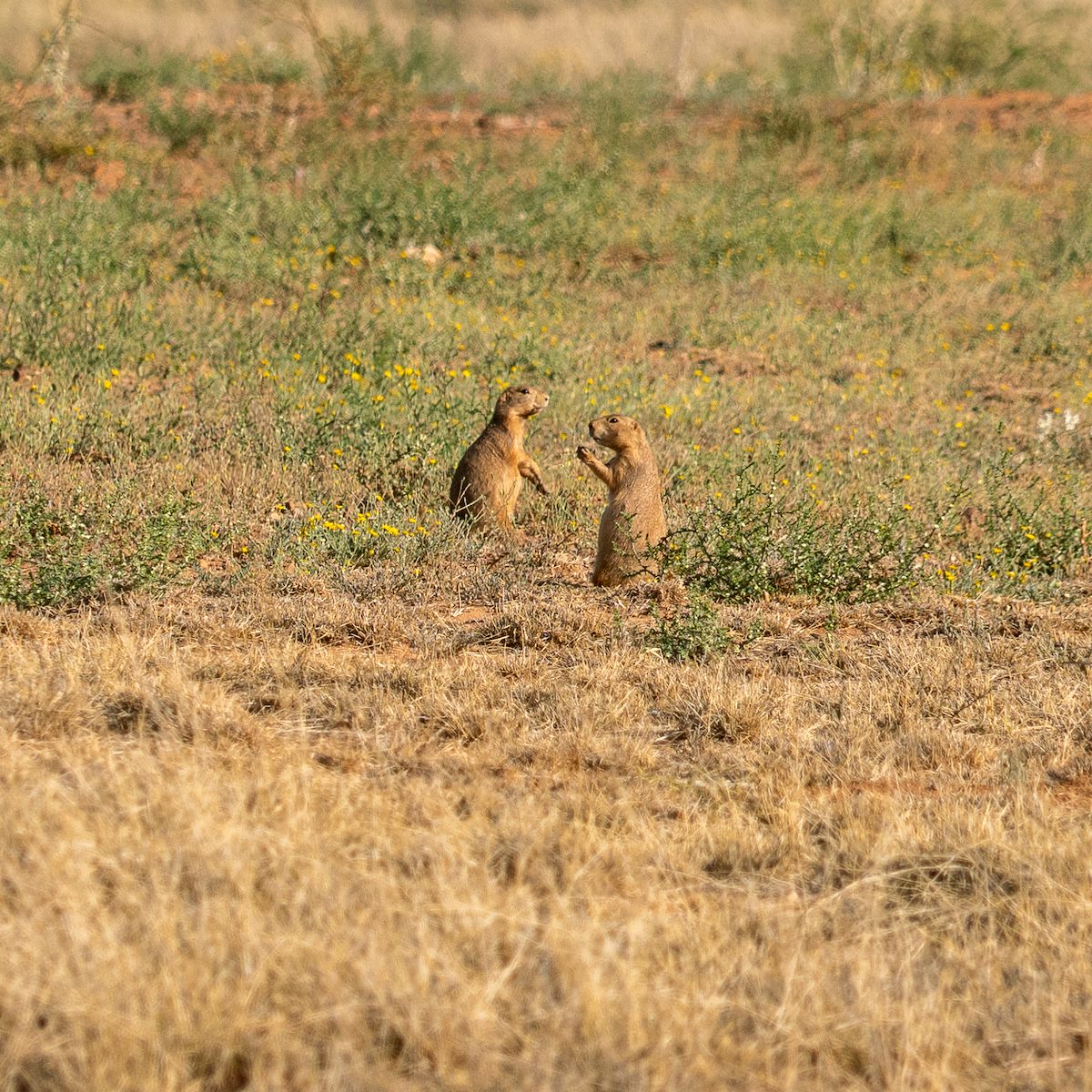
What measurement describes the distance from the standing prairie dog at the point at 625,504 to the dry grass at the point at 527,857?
0.86 metres

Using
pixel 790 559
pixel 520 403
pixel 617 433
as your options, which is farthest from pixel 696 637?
pixel 520 403

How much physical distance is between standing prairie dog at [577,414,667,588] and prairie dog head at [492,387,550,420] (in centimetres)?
60


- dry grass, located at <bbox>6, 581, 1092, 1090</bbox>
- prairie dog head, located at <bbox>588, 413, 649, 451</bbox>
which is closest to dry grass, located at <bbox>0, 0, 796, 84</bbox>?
prairie dog head, located at <bbox>588, 413, 649, 451</bbox>

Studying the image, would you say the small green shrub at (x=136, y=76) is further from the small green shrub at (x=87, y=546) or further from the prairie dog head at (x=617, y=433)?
the prairie dog head at (x=617, y=433)

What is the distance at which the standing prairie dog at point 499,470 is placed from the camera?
793 centimetres

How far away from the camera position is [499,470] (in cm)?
800

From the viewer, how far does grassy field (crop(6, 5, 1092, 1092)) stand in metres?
3.25

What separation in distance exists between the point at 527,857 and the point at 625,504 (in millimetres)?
3588

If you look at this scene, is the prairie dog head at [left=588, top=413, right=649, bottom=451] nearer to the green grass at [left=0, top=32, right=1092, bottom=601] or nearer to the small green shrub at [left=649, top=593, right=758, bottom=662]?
the green grass at [left=0, top=32, right=1092, bottom=601]

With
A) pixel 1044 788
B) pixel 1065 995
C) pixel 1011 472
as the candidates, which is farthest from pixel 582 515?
pixel 1065 995

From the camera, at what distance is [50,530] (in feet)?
23.3

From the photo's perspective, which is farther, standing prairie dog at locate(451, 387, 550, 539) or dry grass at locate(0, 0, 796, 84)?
dry grass at locate(0, 0, 796, 84)

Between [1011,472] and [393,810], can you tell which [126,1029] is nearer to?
[393,810]

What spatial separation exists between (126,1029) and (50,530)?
15.2ft
